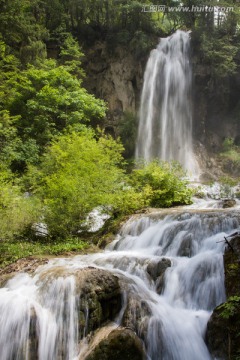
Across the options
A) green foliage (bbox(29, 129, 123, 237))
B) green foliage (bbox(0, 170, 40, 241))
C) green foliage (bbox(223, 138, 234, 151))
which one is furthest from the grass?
green foliage (bbox(223, 138, 234, 151))

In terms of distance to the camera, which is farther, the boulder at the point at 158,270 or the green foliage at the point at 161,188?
the green foliage at the point at 161,188

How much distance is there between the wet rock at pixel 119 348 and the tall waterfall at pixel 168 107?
1927 cm

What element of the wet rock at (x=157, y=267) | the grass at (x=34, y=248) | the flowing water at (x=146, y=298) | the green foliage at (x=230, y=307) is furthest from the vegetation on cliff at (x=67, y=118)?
the green foliage at (x=230, y=307)

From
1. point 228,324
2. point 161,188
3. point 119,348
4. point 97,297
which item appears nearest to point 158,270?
point 97,297

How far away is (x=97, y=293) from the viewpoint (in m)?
6.38

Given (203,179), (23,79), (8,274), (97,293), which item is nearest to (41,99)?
(23,79)

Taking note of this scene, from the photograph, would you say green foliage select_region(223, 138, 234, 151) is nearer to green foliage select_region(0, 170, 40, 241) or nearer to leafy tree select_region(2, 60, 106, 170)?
leafy tree select_region(2, 60, 106, 170)

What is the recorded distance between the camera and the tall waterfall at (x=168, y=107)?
2470 centimetres

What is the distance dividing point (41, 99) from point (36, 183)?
7.19 m

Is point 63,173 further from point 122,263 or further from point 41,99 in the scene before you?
point 41,99

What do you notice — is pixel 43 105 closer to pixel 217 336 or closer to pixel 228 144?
pixel 228 144

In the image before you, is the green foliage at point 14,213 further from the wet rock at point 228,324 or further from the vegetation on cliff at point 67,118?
the wet rock at point 228,324

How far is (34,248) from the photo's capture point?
995cm

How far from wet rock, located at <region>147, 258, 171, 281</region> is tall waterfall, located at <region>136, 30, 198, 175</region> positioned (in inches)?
666
